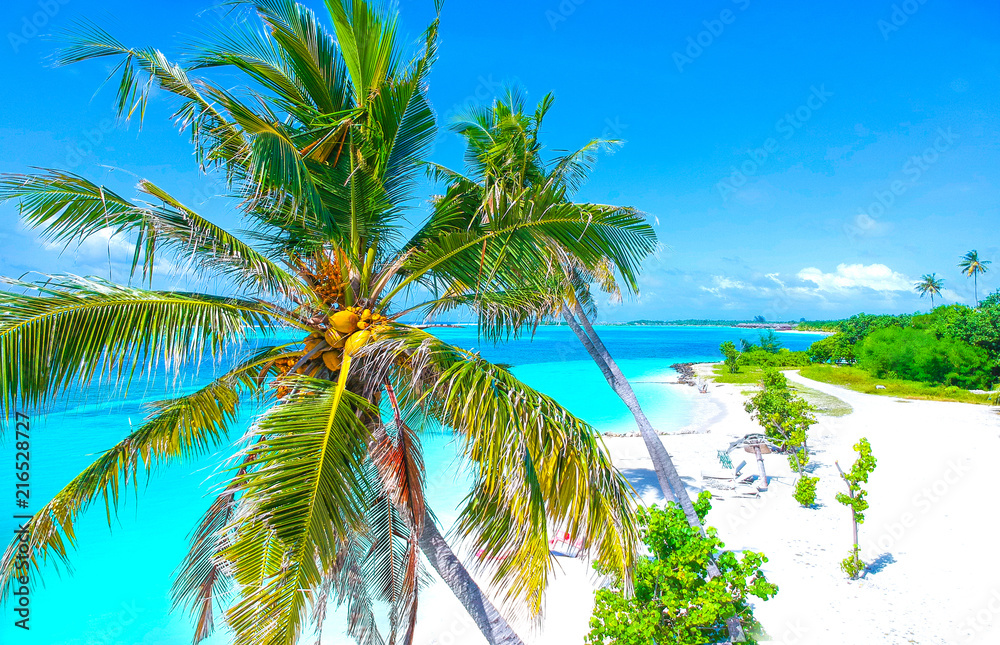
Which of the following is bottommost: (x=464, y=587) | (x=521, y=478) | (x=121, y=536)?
(x=121, y=536)

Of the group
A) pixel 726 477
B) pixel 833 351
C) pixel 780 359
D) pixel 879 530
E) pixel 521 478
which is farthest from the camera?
pixel 780 359

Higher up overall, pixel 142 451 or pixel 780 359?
pixel 142 451

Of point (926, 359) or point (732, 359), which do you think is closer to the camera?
point (926, 359)

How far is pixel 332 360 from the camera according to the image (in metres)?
3.59

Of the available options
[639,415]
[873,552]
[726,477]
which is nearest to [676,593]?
[639,415]

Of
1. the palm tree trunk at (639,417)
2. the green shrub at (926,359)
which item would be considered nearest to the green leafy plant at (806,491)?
the palm tree trunk at (639,417)

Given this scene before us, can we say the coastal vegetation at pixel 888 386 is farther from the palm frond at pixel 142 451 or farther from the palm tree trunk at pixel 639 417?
the palm frond at pixel 142 451

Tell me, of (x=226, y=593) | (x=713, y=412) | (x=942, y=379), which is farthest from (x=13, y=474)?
(x=942, y=379)

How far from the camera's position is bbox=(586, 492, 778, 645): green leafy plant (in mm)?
4078

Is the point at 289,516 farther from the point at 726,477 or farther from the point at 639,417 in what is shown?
the point at 726,477

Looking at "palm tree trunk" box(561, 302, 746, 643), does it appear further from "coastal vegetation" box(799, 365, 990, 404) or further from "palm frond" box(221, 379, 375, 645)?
"coastal vegetation" box(799, 365, 990, 404)

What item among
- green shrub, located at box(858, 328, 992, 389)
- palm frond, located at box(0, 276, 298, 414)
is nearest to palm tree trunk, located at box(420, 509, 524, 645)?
palm frond, located at box(0, 276, 298, 414)

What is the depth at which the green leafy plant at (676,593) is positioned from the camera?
161 inches

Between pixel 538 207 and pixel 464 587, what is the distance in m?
2.89
